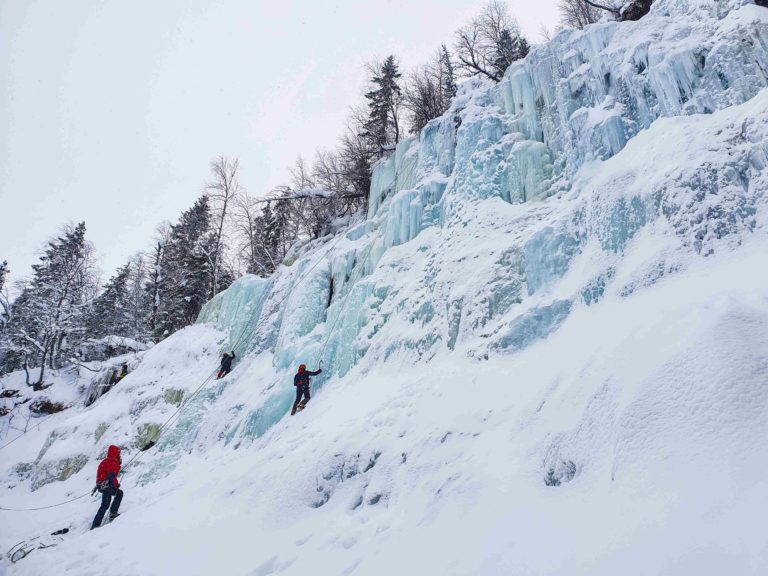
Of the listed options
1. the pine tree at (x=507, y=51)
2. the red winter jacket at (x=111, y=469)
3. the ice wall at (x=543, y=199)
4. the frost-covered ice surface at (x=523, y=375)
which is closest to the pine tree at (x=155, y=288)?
the frost-covered ice surface at (x=523, y=375)

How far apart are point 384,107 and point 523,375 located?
65.5 feet

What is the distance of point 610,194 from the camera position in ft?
22.4

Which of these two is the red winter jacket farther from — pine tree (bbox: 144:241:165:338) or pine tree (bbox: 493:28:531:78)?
pine tree (bbox: 493:28:531:78)

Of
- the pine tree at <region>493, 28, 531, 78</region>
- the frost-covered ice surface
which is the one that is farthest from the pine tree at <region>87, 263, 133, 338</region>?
the pine tree at <region>493, 28, 531, 78</region>

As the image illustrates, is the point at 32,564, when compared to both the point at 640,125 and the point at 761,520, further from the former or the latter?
the point at 640,125

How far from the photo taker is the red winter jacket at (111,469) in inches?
341

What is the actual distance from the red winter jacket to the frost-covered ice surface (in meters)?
0.79

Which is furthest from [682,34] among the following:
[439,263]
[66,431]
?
[66,431]

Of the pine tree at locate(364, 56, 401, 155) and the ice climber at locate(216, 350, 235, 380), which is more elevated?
the pine tree at locate(364, 56, 401, 155)

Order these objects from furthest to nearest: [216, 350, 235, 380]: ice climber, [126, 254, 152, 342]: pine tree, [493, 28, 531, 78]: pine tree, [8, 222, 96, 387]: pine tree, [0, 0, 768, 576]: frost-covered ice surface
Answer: [126, 254, 152, 342]: pine tree
[8, 222, 96, 387]: pine tree
[493, 28, 531, 78]: pine tree
[216, 350, 235, 380]: ice climber
[0, 0, 768, 576]: frost-covered ice surface

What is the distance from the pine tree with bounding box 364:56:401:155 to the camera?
73.2 ft

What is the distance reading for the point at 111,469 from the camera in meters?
8.70

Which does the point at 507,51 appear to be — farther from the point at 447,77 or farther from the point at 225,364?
the point at 225,364

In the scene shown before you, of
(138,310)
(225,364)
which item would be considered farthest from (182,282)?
(225,364)
